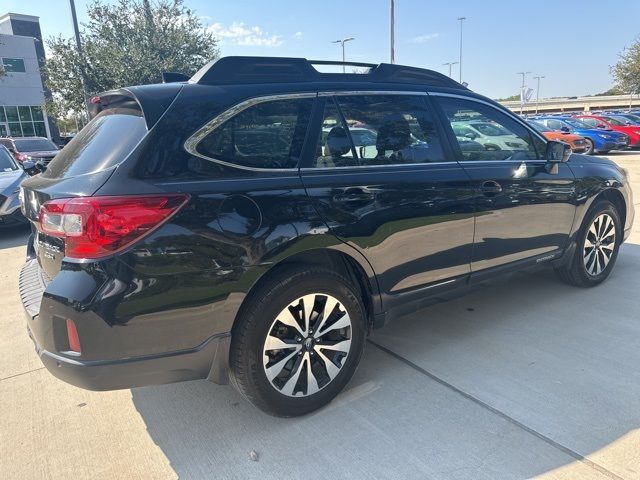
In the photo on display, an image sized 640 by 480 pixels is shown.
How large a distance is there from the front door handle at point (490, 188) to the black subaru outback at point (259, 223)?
0.02 m

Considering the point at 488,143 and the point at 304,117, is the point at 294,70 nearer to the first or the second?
the point at 304,117

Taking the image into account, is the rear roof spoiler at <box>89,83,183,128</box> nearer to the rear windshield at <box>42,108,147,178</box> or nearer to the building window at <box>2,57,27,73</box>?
the rear windshield at <box>42,108,147,178</box>

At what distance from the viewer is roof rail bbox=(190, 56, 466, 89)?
2.70 metres

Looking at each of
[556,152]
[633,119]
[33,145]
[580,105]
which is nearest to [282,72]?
[556,152]

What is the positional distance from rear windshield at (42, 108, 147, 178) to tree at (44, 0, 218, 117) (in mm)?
16613

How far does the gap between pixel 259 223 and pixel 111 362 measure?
0.93 metres

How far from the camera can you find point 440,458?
2.43 metres

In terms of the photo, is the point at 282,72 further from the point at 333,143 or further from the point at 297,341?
the point at 297,341

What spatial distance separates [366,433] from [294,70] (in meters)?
2.09

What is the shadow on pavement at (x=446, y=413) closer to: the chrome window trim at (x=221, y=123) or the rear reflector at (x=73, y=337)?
the rear reflector at (x=73, y=337)

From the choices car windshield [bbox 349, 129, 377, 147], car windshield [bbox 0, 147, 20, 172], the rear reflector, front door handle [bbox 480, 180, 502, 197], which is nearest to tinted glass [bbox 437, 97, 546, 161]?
front door handle [bbox 480, 180, 502, 197]

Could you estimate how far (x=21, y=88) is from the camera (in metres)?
39.2

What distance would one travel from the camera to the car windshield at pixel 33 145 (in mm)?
16531

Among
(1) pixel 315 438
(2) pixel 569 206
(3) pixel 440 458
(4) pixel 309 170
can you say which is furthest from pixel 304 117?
(2) pixel 569 206
